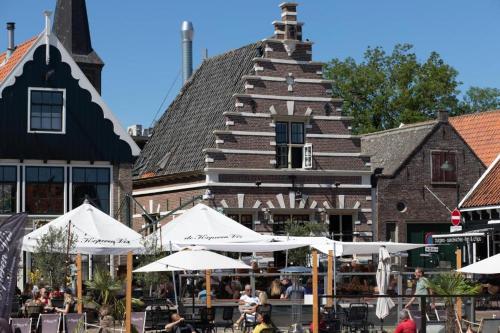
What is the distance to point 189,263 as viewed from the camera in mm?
23062

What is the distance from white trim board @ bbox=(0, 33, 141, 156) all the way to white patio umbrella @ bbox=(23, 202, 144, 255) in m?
10.0

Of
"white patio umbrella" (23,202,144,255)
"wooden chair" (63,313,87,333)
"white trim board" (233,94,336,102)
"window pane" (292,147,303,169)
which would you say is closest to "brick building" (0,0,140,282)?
"white trim board" (233,94,336,102)

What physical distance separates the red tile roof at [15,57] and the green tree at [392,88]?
→ 82.1 feet

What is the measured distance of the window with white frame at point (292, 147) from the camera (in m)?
38.6

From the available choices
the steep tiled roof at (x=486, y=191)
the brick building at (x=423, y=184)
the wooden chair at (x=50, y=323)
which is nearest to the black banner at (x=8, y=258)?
the wooden chair at (x=50, y=323)

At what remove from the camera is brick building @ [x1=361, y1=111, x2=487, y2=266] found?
40.2 meters

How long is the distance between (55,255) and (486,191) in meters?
18.0

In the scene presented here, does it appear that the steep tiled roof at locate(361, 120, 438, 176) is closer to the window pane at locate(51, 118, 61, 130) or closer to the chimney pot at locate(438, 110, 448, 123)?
the chimney pot at locate(438, 110, 448, 123)

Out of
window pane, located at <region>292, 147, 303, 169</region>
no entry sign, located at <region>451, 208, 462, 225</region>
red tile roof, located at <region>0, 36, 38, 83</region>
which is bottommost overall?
no entry sign, located at <region>451, 208, 462, 225</region>

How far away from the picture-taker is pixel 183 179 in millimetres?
38594

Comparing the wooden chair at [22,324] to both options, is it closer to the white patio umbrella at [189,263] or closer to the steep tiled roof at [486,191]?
the white patio umbrella at [189,263]

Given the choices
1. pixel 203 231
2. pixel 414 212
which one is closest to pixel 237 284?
pixel 203 231

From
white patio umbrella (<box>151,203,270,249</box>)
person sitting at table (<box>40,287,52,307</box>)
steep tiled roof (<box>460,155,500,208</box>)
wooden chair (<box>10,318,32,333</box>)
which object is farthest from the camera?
steep tiled roof (<box>460,155,500,208</box>)

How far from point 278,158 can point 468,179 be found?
24.8ft
